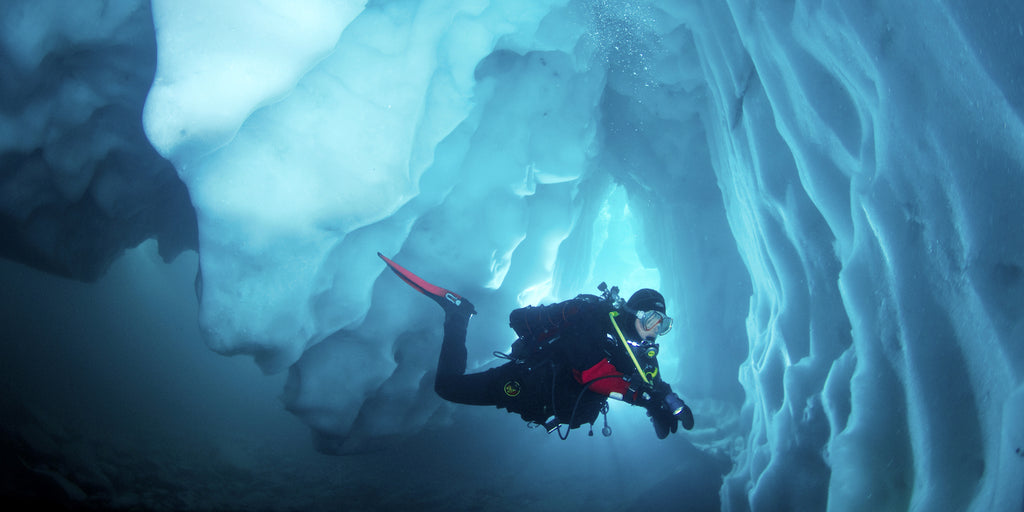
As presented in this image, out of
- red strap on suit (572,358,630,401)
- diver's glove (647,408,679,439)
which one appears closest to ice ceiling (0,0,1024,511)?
diver's glove (647,408,679,439)

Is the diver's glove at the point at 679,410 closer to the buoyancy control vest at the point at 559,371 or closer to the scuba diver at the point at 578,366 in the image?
the scuba diver at the point at 578,366

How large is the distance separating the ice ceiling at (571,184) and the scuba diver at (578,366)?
1.09 metres

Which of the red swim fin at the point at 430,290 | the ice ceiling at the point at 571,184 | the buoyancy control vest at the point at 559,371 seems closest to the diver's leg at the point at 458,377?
the red swim fin at the point at 430,290

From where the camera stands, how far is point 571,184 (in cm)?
647

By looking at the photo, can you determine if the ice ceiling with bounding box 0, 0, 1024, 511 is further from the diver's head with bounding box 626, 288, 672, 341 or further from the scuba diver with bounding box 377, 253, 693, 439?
the diver's head with bounding box 626, 288, 672, 341

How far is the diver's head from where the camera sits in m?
3.68

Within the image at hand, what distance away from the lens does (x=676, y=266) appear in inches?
324

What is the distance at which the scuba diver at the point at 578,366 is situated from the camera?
3.53 m

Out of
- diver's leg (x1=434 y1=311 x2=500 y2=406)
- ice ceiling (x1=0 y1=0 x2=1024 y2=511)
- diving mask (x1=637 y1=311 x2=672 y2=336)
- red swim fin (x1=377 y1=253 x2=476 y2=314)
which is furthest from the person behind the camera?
red swim fin (x1=377 y1=253 x2=476 y2=314)

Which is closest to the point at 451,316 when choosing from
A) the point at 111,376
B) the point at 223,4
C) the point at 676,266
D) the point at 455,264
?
the point at 455,264

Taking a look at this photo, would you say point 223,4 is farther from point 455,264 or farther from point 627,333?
point 627,333

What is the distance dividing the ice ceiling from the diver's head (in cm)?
125

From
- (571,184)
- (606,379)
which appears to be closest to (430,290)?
(606,379)

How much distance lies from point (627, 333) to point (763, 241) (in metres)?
2.01
